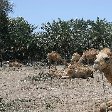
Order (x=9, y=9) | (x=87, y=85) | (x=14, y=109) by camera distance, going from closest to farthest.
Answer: (x=14, y=109) < (x=87, y=85) < (x=9, y=9)

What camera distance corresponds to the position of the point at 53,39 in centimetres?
3397

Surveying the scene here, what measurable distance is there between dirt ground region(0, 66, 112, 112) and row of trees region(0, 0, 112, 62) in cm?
1570

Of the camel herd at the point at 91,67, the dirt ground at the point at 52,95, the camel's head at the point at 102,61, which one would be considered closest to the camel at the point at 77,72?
the camel herd at the point at 91,67

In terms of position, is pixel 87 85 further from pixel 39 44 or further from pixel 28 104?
pixel 39 44

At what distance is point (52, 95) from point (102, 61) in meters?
3.90

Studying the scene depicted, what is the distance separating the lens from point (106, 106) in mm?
9484

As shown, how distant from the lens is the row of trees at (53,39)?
33531 mm

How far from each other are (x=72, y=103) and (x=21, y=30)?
23702mm

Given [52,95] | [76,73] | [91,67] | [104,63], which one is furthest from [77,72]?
[104,63]

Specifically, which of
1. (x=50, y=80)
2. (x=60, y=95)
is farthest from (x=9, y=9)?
(x=60, y=95)

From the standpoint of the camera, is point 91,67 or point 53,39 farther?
point 53,39

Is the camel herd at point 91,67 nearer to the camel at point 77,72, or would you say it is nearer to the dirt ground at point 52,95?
the camel at point 77,72

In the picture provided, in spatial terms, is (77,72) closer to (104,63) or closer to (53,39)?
(104,63)

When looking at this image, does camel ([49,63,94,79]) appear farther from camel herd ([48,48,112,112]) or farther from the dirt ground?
the dirt ground
